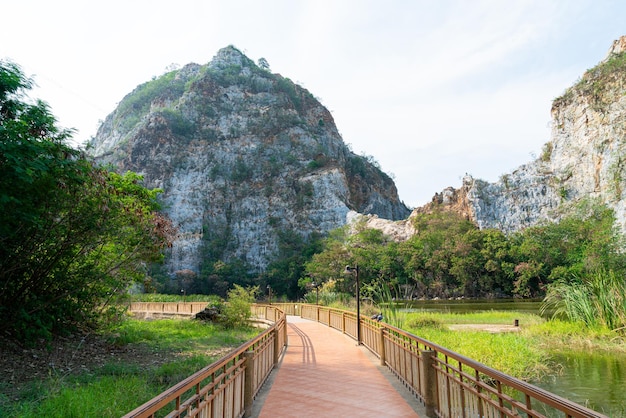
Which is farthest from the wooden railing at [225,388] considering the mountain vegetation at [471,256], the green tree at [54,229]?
the mountain vegetation at [471,256]

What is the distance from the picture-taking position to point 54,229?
973 centimetres

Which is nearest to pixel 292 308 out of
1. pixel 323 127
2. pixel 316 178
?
pixel 316 178

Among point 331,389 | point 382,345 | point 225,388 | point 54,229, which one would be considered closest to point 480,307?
point 382,345

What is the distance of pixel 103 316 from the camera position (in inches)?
517

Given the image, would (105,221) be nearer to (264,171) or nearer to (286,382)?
(286,382)

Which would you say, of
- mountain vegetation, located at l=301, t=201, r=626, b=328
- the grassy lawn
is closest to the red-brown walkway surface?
the grassy lawn

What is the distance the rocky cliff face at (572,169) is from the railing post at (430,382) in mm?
52478

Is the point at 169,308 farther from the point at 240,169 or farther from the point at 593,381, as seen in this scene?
the point at 240,169

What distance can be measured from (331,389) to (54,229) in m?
7.62

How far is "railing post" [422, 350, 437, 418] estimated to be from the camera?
5.05 metres

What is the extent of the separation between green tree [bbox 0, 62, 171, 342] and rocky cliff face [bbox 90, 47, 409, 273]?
2210 inches

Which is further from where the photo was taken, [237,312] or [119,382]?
[237,312]

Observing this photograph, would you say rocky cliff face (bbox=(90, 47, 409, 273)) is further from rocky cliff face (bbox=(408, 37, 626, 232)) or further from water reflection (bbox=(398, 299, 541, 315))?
water reflection (bbox=(398, 299, 541, 315))

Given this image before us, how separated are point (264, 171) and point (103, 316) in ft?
211
